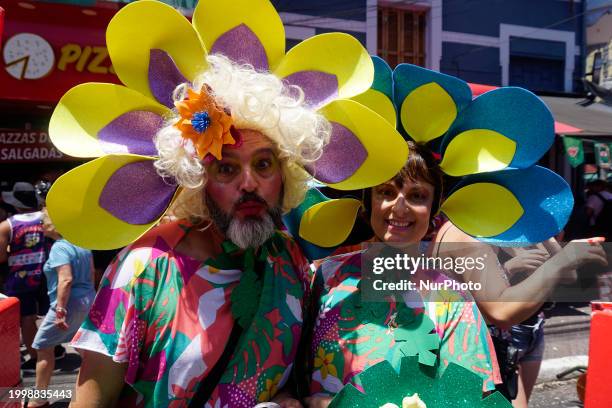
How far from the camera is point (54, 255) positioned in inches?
147

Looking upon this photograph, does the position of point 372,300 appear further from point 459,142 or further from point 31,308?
point 31,308

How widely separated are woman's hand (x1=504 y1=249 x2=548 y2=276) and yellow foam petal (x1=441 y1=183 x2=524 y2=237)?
1.68 feet

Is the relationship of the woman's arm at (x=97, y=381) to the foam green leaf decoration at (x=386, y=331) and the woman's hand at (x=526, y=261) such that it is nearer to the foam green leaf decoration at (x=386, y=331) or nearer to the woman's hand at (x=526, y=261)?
the foam green leaf decoration at (x=386, y=331)

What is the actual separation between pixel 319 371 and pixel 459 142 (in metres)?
0.80

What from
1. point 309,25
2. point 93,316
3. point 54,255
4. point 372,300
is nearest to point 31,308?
point 54,255

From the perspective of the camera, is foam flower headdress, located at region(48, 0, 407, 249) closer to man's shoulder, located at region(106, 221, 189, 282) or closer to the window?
man's shoulder, located at region(106, 221, 189, 282)

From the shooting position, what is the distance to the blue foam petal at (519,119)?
5.18 ft

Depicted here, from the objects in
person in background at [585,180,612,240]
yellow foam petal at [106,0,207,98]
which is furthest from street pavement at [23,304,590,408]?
yellow foam petal at [106,0,207,98]

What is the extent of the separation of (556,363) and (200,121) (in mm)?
4227

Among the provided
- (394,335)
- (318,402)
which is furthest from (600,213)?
(318,402)

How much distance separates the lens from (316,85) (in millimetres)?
1611

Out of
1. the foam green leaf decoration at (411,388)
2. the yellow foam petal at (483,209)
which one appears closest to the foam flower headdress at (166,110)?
the yellow foam petal at (483,209)

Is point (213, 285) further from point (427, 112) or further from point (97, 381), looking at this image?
point (427, 112)

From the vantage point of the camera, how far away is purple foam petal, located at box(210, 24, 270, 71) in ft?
5.08
